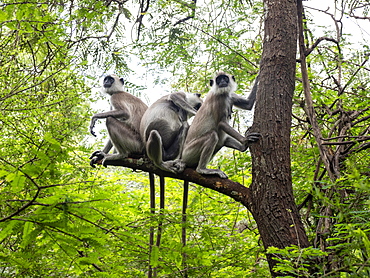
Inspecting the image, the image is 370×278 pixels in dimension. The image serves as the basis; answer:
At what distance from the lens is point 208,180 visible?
4336mm

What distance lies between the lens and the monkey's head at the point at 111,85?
245 inches

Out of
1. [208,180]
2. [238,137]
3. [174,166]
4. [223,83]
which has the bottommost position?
[208,180]

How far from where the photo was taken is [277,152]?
3.69 m

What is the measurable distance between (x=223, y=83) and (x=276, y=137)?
5.68 feet

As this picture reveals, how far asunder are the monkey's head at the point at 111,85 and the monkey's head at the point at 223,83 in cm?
182

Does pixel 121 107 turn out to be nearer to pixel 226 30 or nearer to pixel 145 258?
pixel 226 30

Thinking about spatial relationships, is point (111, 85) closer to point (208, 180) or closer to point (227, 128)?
point (227, 128)

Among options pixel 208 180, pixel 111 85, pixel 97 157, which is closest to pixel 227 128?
pixel 208 180

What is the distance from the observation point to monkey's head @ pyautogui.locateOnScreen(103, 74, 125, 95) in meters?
6.23

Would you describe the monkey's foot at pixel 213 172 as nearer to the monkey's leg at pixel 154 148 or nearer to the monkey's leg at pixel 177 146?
the monkey's leg at pixel 154 148

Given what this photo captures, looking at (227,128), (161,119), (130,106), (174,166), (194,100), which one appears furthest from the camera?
(194,100)

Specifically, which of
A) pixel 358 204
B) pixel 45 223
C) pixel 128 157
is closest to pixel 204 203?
pixel 128 157

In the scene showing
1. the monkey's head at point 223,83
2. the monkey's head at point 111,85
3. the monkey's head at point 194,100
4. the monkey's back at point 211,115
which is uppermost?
the monkey's head at point 111,85

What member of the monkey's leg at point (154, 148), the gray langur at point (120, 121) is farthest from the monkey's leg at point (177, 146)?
the monkey's leg at point (154, 148)
